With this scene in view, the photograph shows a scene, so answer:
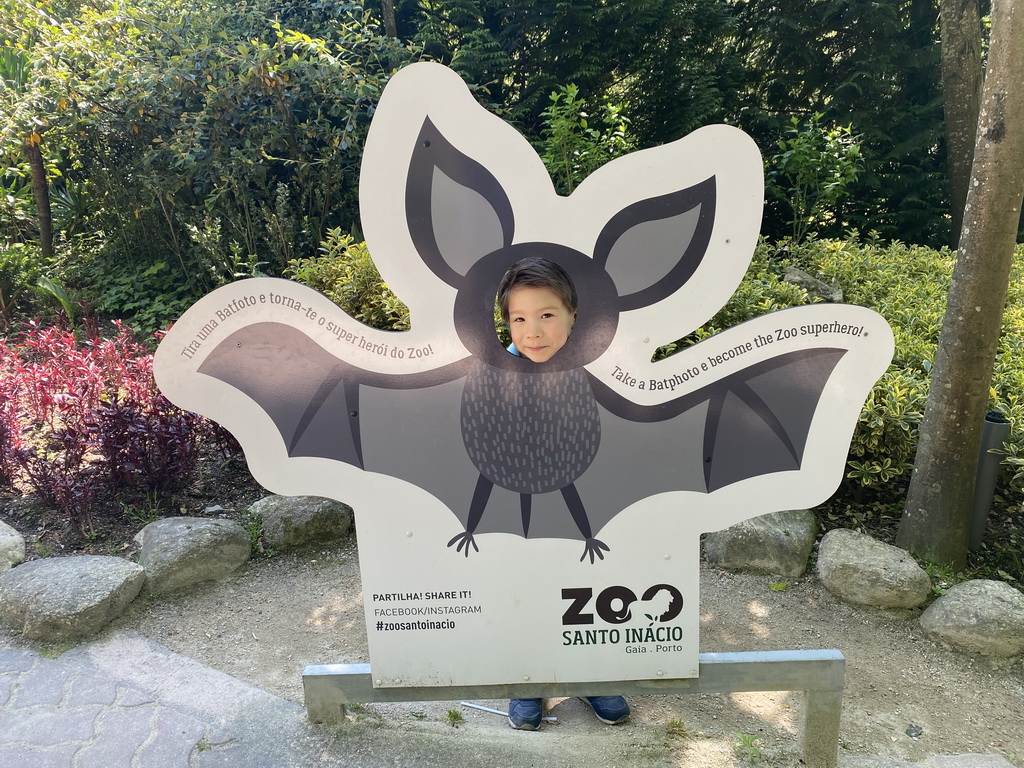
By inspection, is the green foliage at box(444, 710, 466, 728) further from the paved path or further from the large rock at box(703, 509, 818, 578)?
the large rock at box(703, 509, 818, 578)

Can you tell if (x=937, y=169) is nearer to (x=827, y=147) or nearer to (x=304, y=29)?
(x=827, y=147)

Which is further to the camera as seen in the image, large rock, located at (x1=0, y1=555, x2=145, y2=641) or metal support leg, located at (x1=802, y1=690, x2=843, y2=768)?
large rock, located at (x1=0, y1=555, x2=145, y2=641)

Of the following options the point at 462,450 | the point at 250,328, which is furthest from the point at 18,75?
the point at 462,450

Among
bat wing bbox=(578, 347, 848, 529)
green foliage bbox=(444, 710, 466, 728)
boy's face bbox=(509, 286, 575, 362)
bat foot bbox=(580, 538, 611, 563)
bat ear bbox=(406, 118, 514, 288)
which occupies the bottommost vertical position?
green foliage bbox=(444, 710, 466, 728)

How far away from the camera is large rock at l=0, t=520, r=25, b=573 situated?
2938mm

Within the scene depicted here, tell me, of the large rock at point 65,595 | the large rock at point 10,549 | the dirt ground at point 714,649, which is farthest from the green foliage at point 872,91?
the large rock at point 10,549

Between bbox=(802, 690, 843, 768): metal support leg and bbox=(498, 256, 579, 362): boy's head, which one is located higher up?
bbox=(498, 256, 579, 362): boy's head

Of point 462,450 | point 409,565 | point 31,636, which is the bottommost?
point 31,636

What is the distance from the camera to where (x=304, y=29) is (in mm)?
6402

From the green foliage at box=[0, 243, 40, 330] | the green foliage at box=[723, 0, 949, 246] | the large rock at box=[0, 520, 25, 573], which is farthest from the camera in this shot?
the green foliage at box=[723, 0, 949, 246]

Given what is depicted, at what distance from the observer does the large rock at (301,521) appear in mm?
3160

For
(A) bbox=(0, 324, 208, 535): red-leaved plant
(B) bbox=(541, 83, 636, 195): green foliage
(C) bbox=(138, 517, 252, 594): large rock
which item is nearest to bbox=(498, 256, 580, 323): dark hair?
(C) bbox=(138, 517, 252, 594): large rock

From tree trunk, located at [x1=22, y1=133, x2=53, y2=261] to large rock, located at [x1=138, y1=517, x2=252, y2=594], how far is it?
550 cm

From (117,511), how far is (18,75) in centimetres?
592
